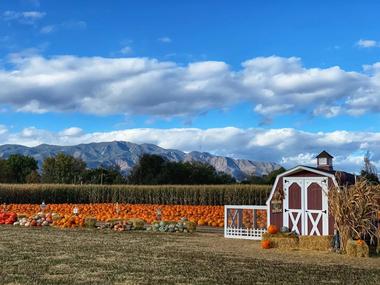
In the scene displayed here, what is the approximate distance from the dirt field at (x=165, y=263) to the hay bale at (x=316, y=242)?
0.48 metres

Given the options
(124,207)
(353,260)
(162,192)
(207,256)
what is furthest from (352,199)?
(162,192)

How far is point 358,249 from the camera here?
50.2 ft

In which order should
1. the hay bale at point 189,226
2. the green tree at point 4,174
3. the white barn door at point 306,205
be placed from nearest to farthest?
the white barn door at point 306,205, the hay bale at point 189,226, the green tree at point 4,174

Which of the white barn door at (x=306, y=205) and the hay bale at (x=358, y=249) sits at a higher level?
the white barn door at (x=306, y=205)

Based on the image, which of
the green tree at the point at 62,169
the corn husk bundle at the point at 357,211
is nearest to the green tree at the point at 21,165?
the green tree at the point at 62,169

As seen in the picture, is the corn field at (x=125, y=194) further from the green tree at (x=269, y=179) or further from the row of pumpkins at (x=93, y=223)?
the green tree at (x=269, y=179)

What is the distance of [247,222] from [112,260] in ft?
39.5

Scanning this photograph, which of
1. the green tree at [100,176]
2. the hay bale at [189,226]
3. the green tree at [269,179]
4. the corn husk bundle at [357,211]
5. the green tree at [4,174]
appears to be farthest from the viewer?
the green tree at [100,176]

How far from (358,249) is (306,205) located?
374 cm

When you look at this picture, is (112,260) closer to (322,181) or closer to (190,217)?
(322,181)

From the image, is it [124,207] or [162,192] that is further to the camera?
[162,192]

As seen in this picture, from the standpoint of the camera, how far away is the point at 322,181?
1836 centimetres

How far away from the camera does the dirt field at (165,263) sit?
35.8 feet

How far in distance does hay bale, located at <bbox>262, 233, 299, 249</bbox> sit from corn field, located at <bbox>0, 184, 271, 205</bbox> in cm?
2208
